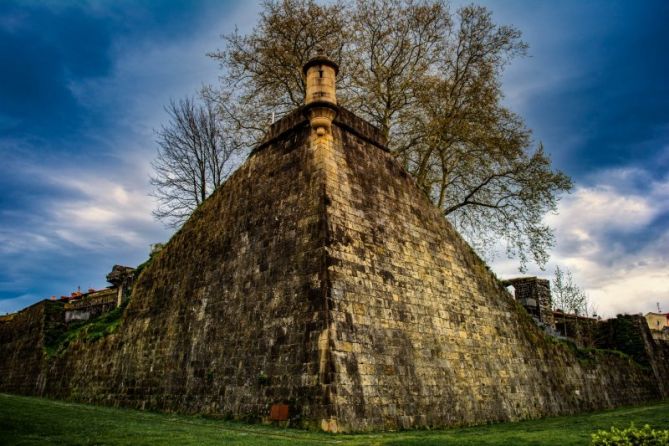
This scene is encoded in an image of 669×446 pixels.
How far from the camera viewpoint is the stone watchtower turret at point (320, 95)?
40.3 ft

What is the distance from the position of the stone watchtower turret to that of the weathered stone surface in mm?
353

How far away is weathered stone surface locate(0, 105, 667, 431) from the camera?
9750 millimetres

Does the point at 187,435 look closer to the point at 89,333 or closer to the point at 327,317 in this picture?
the point at 327,317

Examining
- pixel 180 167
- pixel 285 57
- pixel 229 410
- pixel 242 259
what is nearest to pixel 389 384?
pixel 229 410

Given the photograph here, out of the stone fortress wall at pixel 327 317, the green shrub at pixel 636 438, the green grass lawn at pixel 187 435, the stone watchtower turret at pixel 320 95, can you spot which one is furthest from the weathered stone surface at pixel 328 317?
the green shrub at pixel 636 438

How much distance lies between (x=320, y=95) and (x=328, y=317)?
5.85m

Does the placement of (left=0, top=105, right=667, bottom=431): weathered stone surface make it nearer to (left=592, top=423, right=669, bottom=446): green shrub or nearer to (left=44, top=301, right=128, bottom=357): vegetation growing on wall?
(left=44, top=301, right=128, bottom=357): vegetation growing on wall

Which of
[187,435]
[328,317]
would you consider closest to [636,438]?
[328,317]

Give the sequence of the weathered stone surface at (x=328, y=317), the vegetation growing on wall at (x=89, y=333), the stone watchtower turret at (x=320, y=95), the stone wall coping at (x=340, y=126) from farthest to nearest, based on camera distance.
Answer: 1. the vegetation growing on wall at (x=89, y=333)
2. the stone wall coping at (x=340, y=126)
3. the stone watchtower turret at (x=320, y=95)
4. the weathered stone surface at (x=328, y=317)

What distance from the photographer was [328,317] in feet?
31.3

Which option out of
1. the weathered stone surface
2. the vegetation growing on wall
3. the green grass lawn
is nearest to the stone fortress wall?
the weathered stone surface

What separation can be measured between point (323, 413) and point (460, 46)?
717 inches

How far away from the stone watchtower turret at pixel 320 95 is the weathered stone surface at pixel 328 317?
0.35 m

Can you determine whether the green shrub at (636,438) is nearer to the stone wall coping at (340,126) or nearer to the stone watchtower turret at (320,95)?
the stone watchtower turret at (320,95)
